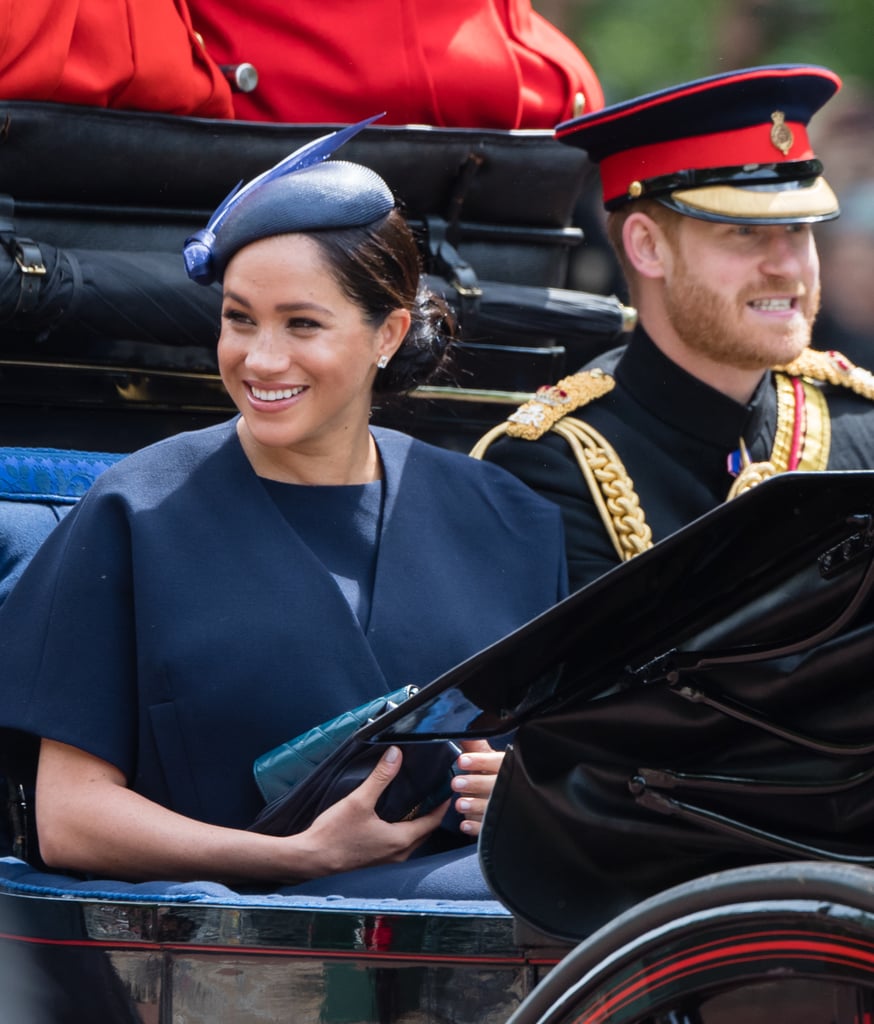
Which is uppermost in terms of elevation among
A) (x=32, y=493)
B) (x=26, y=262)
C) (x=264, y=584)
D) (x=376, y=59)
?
(x=376, y=59)

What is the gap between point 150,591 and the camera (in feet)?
6.69

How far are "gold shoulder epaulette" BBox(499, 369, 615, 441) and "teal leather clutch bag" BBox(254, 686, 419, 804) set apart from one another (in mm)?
789

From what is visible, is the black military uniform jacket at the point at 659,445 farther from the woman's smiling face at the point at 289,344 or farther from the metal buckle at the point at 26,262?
the metal buckle at the point at 26,262

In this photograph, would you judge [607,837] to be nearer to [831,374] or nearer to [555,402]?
[555,402]

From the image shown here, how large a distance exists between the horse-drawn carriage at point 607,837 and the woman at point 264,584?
0.12 metres

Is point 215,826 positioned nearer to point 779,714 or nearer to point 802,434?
point 779,714

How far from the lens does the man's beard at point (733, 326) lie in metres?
Answer: 2.69

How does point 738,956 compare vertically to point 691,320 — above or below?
below

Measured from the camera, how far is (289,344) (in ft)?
7.30

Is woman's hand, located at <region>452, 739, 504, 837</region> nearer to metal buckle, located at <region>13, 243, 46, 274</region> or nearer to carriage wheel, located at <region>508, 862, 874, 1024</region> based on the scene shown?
carriage wheel, located at <region>508, 862, 874, 1024</region>

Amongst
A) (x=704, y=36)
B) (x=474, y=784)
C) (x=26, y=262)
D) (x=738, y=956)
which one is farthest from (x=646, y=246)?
(x=704, y=36)

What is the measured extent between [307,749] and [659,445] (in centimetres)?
101

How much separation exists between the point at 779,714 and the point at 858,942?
0.96 feet

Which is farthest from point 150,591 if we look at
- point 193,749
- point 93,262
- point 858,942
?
point 858,942
